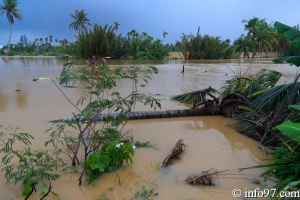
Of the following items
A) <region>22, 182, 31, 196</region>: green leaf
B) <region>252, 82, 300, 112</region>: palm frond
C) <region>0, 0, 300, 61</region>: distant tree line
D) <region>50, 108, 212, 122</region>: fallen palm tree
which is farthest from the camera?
<region>0, 0, 300, 61</region>: distant tree line

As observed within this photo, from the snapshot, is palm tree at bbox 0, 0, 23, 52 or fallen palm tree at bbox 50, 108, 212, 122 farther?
palm tree at bbox 0, 0, 23, 52

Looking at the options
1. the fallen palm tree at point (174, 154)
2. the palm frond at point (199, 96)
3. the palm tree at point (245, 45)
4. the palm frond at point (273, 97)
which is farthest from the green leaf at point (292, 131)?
the palm tree at point (245, 45)

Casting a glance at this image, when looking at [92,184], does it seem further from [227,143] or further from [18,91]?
[18,91]

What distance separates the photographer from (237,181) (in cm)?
304

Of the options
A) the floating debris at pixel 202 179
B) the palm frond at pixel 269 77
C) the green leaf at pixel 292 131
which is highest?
the palm frond at pixel 269 77

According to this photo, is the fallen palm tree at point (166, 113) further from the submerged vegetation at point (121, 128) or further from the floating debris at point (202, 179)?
the floating debris at point (202, 179)

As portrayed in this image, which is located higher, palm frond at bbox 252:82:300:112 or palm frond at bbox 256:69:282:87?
palm frond at bbox 256:69:282:87

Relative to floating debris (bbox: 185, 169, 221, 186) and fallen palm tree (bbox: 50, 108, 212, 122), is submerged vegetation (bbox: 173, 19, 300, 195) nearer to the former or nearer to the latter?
fallen palm tree (bbox: 50, 108, 212, 122)

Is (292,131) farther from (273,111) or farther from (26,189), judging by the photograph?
(26,189)

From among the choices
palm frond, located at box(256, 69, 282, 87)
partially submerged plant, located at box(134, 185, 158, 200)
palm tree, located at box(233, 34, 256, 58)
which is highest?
palm tree, located at box(233, 34, 256, 58)

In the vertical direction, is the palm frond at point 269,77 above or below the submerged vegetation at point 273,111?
above

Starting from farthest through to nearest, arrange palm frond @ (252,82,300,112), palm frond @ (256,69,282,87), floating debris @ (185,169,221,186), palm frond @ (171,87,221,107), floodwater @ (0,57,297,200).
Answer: palm frond @ (171,87,221,107) → palm frond @ (256,69,282,87) → palm frond @ (252,82,300,112) → floating debris @ (185,169,221,186) → floodwater @ (0,57,297,200)

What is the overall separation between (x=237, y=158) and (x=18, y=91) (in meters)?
7.69

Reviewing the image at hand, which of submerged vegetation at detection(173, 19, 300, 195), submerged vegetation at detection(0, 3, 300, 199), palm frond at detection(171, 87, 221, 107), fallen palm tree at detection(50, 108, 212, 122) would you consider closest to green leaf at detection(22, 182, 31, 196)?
submerged vegetation at detection(0, 3, 300, 199)
